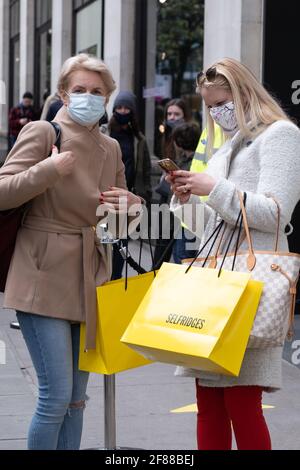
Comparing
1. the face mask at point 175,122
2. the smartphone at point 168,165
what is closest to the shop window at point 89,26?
the face mask at point 175,122

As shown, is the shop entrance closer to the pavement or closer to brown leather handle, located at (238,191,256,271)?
the pavement

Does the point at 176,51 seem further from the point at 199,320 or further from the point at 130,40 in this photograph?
the point at 199,320

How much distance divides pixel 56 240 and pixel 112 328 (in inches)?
17.3

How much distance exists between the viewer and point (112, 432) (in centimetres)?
441

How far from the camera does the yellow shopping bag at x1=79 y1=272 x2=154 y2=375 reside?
3.96 m

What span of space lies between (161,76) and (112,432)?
9.27 meters

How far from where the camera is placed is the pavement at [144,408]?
5234 millimetres

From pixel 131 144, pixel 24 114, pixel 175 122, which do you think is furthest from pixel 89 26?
pixel 131 144

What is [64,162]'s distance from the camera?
150 inches

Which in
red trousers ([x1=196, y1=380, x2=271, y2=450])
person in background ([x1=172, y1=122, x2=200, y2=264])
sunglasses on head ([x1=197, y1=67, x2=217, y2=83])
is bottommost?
red trousers ([x1=196, y1=380, x2=271, y2=450])

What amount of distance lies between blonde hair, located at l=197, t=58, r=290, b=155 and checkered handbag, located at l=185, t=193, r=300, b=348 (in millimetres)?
318

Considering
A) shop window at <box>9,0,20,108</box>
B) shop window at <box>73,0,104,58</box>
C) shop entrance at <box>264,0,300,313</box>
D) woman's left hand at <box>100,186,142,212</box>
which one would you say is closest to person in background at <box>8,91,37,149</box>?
shop window at <box>73,0,104,58</box>

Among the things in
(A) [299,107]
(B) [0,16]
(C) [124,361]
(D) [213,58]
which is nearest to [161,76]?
(D) [213,58]

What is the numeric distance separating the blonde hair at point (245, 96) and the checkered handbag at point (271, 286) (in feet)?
1.04
